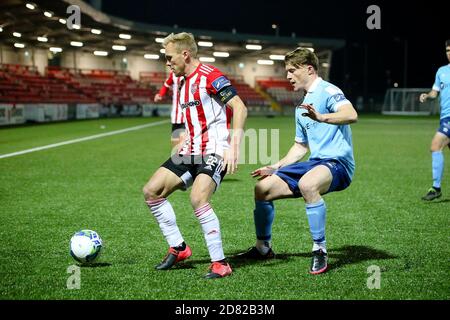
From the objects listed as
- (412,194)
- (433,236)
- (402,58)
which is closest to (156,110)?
(412,194)

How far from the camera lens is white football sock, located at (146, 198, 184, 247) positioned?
16.8 ft

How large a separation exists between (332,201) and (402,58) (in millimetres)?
88029

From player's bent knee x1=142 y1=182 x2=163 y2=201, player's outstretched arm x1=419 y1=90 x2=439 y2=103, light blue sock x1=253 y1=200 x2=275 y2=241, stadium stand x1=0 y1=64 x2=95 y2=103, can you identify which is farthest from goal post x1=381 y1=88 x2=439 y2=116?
player's bent knee x1=142 y1=182 x2=163 y2=201

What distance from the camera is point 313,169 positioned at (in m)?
5.21

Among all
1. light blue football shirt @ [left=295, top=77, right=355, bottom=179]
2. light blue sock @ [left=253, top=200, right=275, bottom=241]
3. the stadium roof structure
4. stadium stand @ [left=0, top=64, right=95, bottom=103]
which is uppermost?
the stadium roof structure

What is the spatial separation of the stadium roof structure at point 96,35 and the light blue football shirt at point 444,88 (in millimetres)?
25594

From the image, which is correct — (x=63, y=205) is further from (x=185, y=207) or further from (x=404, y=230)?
(x=404, y=230)

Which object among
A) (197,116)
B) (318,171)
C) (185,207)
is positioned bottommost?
(185,207)

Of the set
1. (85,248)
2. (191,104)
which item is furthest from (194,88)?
(85,248)

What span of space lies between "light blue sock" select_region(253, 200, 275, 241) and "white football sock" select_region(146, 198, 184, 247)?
765mm

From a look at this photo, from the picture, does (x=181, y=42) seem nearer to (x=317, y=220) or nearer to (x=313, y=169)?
(x=313, y=169)

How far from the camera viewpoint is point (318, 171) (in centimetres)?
514

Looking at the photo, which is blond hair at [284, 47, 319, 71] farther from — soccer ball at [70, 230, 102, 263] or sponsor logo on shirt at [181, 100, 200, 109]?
soccer ball at [70, 230, 102, 263]

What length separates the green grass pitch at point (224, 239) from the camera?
4.50m
